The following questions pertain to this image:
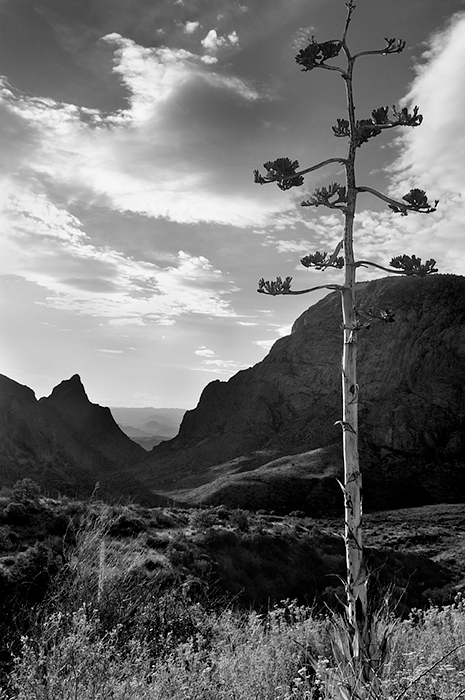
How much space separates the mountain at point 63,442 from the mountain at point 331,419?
338 inches

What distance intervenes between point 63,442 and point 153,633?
3706 inches

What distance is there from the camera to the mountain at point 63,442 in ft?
251

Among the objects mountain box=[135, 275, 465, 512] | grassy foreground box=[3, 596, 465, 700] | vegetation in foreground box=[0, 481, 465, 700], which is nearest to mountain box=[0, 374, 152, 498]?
mountain box=[135, 275, 465, 512]

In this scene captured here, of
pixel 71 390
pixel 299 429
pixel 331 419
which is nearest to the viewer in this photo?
pixel 331 419

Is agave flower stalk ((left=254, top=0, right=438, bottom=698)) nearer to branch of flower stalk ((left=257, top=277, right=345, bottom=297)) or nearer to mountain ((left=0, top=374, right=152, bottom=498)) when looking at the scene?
branch of flower stalk ((left=257, top=277, right=345, bottom=297))

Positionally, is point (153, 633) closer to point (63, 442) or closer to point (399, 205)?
point (399, 205)

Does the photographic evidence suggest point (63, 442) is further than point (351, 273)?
Yes

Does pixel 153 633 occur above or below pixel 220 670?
below

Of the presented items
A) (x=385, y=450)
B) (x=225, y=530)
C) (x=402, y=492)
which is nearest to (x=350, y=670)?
(x=225, y=530)

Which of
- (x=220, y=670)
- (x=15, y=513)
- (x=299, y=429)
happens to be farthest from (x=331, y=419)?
(x=220, y=670)

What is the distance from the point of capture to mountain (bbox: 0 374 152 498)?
7638cm

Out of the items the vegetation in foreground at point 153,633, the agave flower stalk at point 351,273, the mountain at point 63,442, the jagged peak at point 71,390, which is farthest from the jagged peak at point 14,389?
the agave flower stalk at point 351,273

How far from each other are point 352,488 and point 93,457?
99850 millimetres

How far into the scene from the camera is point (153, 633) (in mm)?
7430
